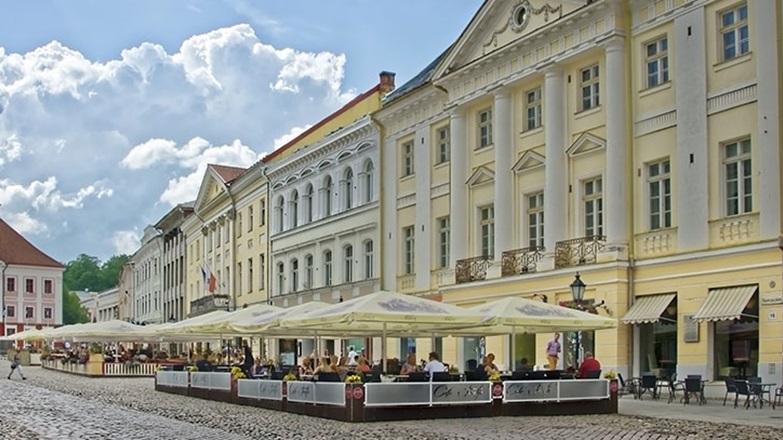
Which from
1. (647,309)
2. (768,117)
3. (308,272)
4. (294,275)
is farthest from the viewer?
(294,275)

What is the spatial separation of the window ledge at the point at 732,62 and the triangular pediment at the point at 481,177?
1036 cm

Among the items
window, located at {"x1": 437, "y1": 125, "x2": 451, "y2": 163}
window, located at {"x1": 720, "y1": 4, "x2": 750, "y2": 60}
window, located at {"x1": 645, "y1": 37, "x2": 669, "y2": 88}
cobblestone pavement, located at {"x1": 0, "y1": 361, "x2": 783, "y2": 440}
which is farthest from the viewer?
window, located at {"x1": 437, "y1": 125, "x2": 451, "y2": 163}

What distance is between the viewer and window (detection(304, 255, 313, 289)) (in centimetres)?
5365

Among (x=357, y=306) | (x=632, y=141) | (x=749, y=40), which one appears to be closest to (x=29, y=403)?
(x=357, y=306)

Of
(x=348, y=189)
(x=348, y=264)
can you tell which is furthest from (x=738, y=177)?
(x=348, y=264)

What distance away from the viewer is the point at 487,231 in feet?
125

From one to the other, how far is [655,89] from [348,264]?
21760mm

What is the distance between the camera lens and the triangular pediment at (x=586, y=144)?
3186cm

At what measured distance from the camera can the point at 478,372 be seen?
23422 mm

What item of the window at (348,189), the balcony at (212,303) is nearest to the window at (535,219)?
the window at (348,189)

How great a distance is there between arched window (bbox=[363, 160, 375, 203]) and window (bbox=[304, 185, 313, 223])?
6.62 m

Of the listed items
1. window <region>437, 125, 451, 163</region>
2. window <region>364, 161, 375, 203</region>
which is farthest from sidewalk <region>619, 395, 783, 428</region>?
window <region>364, 161, 375, 203</region>

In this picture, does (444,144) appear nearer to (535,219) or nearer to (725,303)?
(535,219)

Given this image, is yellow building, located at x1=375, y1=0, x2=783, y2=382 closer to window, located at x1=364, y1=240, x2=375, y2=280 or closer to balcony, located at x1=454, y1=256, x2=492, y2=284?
balcony, located at x1=454, y1=256, x2=492, y2=284
